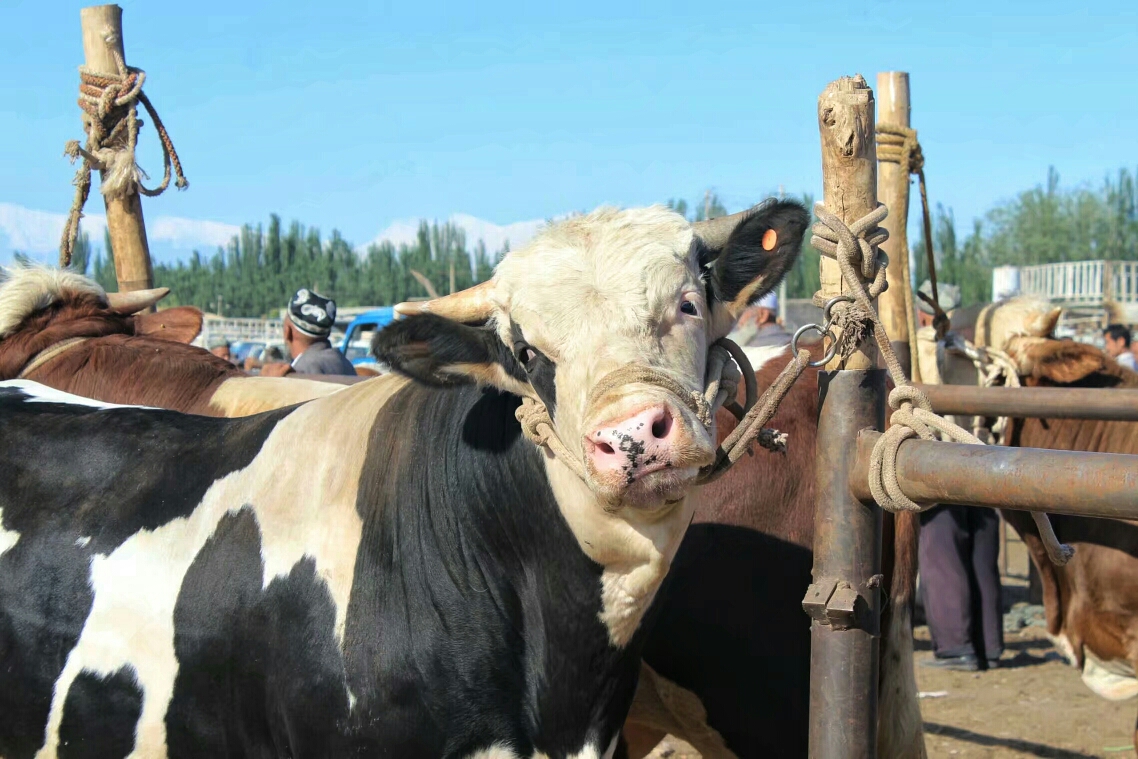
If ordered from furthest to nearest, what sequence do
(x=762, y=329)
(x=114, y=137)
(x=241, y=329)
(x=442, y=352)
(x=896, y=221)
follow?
(x=241, y=329)
(x=762, y=329)
(x=114, y=137)
(x=896, y=221)
(x=442, y=352)

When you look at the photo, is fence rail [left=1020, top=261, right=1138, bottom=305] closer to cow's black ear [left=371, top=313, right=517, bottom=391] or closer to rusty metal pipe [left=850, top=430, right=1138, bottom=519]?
cow's black ear [left=371, top=313, right=517, bottom=391]

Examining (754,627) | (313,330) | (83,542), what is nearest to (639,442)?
(754,627)

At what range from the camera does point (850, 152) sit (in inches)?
87.4

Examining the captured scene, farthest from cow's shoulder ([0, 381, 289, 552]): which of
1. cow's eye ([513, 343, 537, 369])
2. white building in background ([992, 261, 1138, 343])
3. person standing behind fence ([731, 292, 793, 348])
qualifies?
white building in background ([992, 261, 1138, 343])

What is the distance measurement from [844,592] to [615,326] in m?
0.72

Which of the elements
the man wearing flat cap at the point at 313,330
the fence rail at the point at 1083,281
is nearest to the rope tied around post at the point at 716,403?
the man wearing flat cap at the point at 313,330

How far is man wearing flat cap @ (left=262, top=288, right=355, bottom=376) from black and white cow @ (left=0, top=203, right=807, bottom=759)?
384 centimetres

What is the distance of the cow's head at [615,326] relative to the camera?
82.9 inches

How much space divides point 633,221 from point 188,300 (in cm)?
6905

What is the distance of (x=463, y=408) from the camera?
2715 mm

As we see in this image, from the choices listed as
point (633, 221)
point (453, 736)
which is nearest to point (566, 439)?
point (633, 221)

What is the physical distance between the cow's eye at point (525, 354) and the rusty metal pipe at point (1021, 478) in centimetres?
79

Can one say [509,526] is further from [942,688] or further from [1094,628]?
[942,688]

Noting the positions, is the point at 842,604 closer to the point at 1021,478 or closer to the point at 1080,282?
the point at 1021,478
